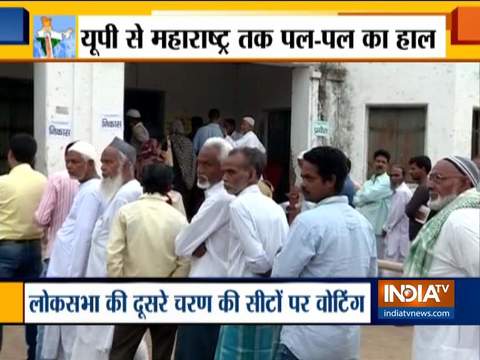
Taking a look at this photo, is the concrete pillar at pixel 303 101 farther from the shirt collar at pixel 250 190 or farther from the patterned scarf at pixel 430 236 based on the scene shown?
the patterned scarf at pixel 430 236

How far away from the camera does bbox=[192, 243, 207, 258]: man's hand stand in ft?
14.9

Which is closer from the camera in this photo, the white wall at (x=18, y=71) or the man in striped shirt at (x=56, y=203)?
the man in striped shirt at (x=56, y=203)

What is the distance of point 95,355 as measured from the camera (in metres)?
5.18

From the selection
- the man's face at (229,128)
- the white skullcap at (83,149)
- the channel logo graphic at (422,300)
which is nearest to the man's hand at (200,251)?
the white skullcap at (83,149)

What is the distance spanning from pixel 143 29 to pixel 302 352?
58.0 inches

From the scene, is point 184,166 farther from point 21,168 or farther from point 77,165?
point 77,165

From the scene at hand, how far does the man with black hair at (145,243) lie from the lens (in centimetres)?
495

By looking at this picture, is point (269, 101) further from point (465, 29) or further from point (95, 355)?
point (465, 29)

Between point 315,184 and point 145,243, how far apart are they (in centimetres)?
140

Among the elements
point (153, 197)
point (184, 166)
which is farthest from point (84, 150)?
point (184, 166)

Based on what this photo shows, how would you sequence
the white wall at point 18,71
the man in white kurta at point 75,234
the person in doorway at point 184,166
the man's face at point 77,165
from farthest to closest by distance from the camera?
the white wall at point 18,71, the person in doorway at point 184,166, the man's face at point 77,165, the man in white kurta at point 75,234

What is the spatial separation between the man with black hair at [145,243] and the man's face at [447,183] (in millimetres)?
1535

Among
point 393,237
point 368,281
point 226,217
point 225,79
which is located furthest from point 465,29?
point 225,79

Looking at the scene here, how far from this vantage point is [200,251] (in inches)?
179
